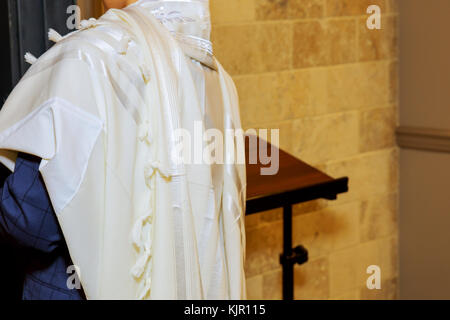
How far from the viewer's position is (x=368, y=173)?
132 inches

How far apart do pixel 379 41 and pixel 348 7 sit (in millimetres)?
281

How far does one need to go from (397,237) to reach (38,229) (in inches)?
99.7

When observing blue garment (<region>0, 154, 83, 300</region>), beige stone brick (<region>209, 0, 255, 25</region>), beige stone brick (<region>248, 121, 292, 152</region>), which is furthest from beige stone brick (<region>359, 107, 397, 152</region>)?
blue garment (<region>0, 154, 83, 300</region>)

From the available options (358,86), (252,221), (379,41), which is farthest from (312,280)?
(379,41)

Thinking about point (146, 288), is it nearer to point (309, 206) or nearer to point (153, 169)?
point (153, 169)

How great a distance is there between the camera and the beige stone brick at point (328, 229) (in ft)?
10.2

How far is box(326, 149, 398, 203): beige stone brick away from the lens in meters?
3.24

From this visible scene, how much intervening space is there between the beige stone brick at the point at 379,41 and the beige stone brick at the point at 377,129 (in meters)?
0.26

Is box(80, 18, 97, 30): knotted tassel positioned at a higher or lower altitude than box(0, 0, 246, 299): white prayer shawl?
higher

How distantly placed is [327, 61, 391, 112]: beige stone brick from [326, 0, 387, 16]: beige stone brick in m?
0.23

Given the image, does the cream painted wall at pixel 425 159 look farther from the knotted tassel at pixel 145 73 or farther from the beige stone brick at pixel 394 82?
the knotted tassel at pixel 145 73

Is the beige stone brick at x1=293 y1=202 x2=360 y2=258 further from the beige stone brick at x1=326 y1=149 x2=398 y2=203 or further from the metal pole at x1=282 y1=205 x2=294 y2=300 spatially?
the metal pole at x1=282 y1=205 x2=294 y2=300
